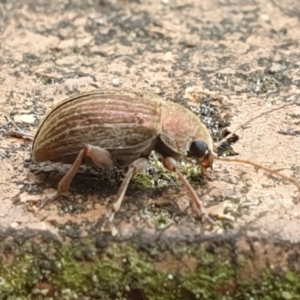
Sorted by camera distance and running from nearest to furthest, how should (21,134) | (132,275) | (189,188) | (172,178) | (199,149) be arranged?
1. (132,275)
2. (189,188)
3. (199,149)
4. (172,178)
5. (21,134)

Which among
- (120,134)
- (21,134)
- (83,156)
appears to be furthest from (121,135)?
(21,134)

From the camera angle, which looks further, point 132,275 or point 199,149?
point 199,149

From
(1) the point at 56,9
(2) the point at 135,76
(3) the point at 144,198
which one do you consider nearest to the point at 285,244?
(3) the point at 144,198

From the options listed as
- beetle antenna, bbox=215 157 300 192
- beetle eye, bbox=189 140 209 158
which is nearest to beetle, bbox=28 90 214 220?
beetle eye, bbox=189 140 209 158

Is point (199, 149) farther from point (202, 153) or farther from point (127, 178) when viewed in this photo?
point (127, 178)

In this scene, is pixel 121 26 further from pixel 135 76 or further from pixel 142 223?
pixel 142 223

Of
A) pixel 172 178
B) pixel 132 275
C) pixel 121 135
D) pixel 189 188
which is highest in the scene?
pixel 121 135
